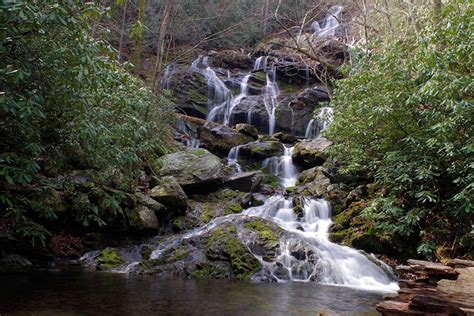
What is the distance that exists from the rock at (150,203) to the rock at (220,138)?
7.89 metres

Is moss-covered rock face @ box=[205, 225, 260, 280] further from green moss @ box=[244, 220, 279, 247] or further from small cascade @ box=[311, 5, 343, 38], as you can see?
small cascade @ box=[311, 5, 343, 38]

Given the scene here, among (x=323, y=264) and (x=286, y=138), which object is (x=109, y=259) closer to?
(x=323, y=264)

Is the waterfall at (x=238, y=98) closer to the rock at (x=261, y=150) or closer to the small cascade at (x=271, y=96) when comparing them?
the small cascade at (x=271, y=96)

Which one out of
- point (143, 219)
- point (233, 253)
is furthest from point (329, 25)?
point (233, 253)

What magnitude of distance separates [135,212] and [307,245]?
516 cm

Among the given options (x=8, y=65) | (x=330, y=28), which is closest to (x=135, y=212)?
(x=8, y=65)

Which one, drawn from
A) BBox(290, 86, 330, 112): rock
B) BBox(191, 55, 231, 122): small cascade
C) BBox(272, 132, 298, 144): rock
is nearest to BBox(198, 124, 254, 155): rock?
BBox(272, 132, 298, 144): rock

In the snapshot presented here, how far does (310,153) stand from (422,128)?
8.11 metres

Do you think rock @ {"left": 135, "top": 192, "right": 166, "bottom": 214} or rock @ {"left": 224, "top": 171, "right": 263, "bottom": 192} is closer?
rock @ {"left": 135, "top": 192, "right": 166, "bottom": 214}

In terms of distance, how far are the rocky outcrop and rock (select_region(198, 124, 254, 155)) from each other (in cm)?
1485

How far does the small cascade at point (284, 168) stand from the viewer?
18125 millimetres

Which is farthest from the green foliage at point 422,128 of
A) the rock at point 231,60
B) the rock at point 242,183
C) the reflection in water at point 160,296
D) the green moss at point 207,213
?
the rock at point 231,60

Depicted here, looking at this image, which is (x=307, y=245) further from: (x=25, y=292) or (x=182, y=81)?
(x=182, y=81)

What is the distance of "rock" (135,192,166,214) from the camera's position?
1215cm
